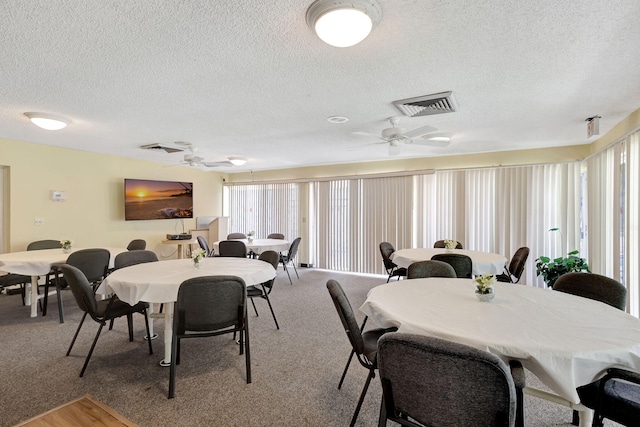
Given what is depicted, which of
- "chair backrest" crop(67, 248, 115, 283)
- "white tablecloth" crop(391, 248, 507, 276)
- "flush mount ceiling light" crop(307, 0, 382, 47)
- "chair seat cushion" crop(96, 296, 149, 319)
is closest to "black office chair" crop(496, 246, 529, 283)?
"white tablecloth" crop(391, 248, 507, 276)

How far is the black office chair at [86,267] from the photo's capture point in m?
3.65

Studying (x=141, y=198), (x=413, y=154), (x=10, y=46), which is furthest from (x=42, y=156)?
(x=413, y=154)

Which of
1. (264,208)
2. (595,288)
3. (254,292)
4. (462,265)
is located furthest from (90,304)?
(264,208)

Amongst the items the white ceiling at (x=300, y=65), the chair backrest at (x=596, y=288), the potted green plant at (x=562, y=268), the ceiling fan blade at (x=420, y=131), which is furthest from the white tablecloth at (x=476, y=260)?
the white ceiling at (x=300, y=65)

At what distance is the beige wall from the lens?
482 cm

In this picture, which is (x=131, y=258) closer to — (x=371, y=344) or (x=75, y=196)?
(x=371, y=344)

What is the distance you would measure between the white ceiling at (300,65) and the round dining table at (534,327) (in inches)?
67.8

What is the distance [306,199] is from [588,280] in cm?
580

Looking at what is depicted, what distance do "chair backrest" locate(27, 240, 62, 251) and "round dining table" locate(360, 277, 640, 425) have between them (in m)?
5.32

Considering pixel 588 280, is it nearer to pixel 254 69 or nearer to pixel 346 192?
pixel 254 69

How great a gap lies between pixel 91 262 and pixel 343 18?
406 cm

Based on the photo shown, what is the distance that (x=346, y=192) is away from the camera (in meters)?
7.00

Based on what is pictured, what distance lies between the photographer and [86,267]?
3.77 m

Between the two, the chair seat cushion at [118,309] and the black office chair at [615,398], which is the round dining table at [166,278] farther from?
the black office chair at [615,398]
